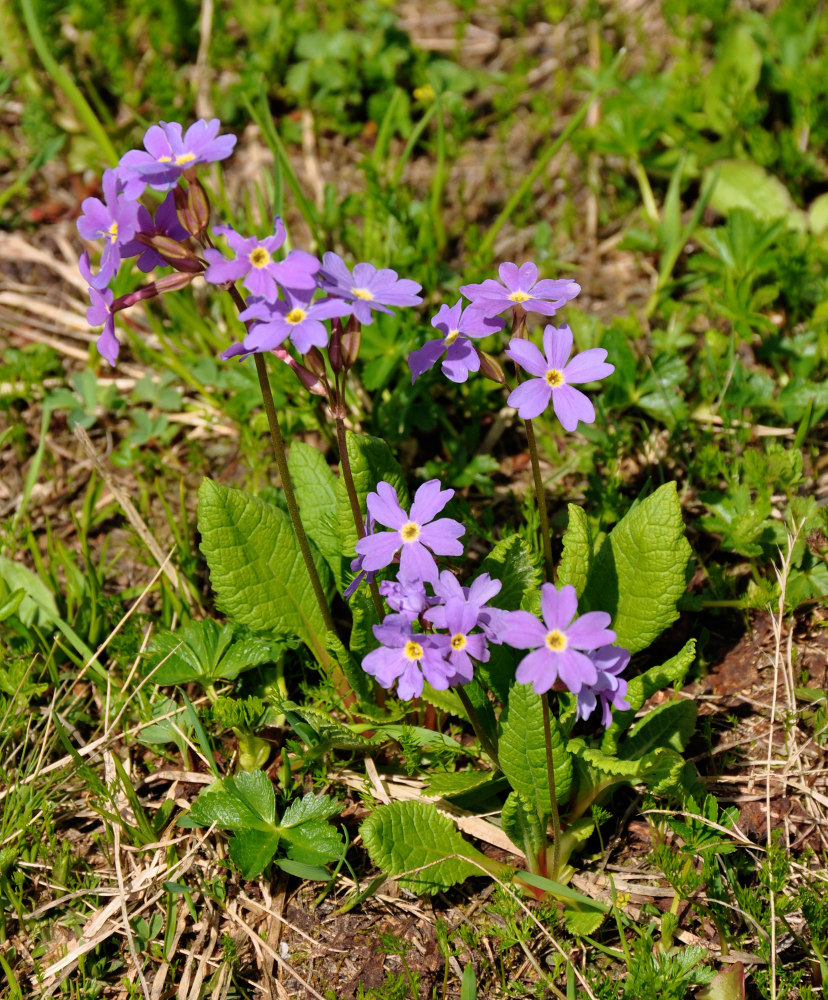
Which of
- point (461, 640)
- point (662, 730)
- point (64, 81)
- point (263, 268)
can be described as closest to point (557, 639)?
point (461, 640)

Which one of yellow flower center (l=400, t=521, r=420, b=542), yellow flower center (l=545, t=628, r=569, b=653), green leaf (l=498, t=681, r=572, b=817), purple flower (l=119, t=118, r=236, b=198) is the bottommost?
green leaf (l=498, t=681, r=572, b=817)

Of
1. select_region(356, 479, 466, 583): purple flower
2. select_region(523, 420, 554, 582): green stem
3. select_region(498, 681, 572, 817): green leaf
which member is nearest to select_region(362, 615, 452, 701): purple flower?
select_region(356, 479, 466, 583): purple flower

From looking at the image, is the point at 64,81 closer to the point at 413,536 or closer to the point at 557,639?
the point at 413,536

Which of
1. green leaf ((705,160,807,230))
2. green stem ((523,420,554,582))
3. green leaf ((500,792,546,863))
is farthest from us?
green leaf ((705,160,807,230))

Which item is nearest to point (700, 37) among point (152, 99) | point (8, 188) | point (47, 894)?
point (152, 99)

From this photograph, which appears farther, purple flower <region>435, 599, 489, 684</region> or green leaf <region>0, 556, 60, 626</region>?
green leaf <region>0, 556, 60, 626</region>

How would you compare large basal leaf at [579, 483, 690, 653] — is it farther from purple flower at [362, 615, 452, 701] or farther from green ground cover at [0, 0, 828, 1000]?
purple flower at [362, 615, 452, 701]
